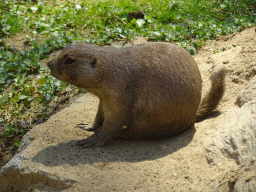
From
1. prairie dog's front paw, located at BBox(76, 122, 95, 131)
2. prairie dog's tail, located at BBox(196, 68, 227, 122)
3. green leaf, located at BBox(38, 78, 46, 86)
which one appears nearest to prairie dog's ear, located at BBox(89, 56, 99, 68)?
prairie dog's front paw, located at BBox(76, 122, 95, 131)

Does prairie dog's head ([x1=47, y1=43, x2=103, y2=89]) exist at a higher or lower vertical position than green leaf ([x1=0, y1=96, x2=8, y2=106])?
higher

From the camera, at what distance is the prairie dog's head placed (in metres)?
3.72

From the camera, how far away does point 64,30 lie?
25.5 ft

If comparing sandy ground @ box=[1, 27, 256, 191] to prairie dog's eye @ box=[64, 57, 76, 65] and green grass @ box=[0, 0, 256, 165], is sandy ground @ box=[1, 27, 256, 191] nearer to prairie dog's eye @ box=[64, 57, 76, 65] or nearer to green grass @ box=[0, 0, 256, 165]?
prairie dog's eye @ box=[64, 57, 76, 65]

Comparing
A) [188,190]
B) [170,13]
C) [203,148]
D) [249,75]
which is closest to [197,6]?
[170,13]

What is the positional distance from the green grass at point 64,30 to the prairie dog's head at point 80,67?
210 centimetres

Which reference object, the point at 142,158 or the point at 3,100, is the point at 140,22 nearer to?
the point at 3,100

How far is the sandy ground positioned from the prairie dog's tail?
15 cm

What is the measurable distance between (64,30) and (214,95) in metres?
5.08

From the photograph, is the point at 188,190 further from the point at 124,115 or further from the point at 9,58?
the point at 9,58

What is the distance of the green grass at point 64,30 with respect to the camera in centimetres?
598

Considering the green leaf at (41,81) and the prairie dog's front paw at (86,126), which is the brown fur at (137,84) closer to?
the prairie dog's front paw at (86,126)

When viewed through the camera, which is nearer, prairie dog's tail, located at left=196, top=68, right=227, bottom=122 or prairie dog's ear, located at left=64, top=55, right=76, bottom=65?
prairie dog's ear, located at left=64, top=55, right=76, bottom=65

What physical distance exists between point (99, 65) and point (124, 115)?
0.76 metres
